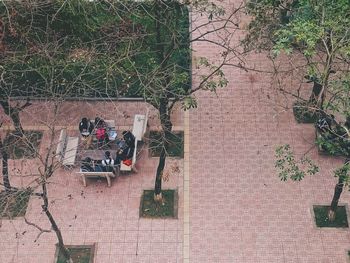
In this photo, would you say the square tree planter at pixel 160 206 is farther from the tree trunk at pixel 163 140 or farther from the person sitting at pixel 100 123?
the person sitting at pixel 100 123

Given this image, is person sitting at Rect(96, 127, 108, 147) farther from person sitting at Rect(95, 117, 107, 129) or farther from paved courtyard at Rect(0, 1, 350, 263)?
paved courtyard at Rect(0, 1, 350, 263)

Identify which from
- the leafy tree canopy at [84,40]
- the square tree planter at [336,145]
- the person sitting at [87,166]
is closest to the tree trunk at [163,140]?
the leafy tree canopy at [84,40]

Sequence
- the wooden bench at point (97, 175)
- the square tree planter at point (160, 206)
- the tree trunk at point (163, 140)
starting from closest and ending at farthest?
the tree trunk at point (163, 140), the square tree planter at point (160, 206), the wooden bench at point (97, 175)

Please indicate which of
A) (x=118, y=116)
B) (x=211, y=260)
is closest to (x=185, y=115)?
(x=118, y=116)

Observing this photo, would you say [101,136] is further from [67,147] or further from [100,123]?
[67,147]

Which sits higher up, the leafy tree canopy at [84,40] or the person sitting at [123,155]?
the leafy tree canopy at [84,40]

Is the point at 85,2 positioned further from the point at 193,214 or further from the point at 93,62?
the point at 193,214

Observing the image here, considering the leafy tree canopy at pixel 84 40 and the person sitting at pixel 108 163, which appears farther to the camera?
the person sitting at pixel 108 163
